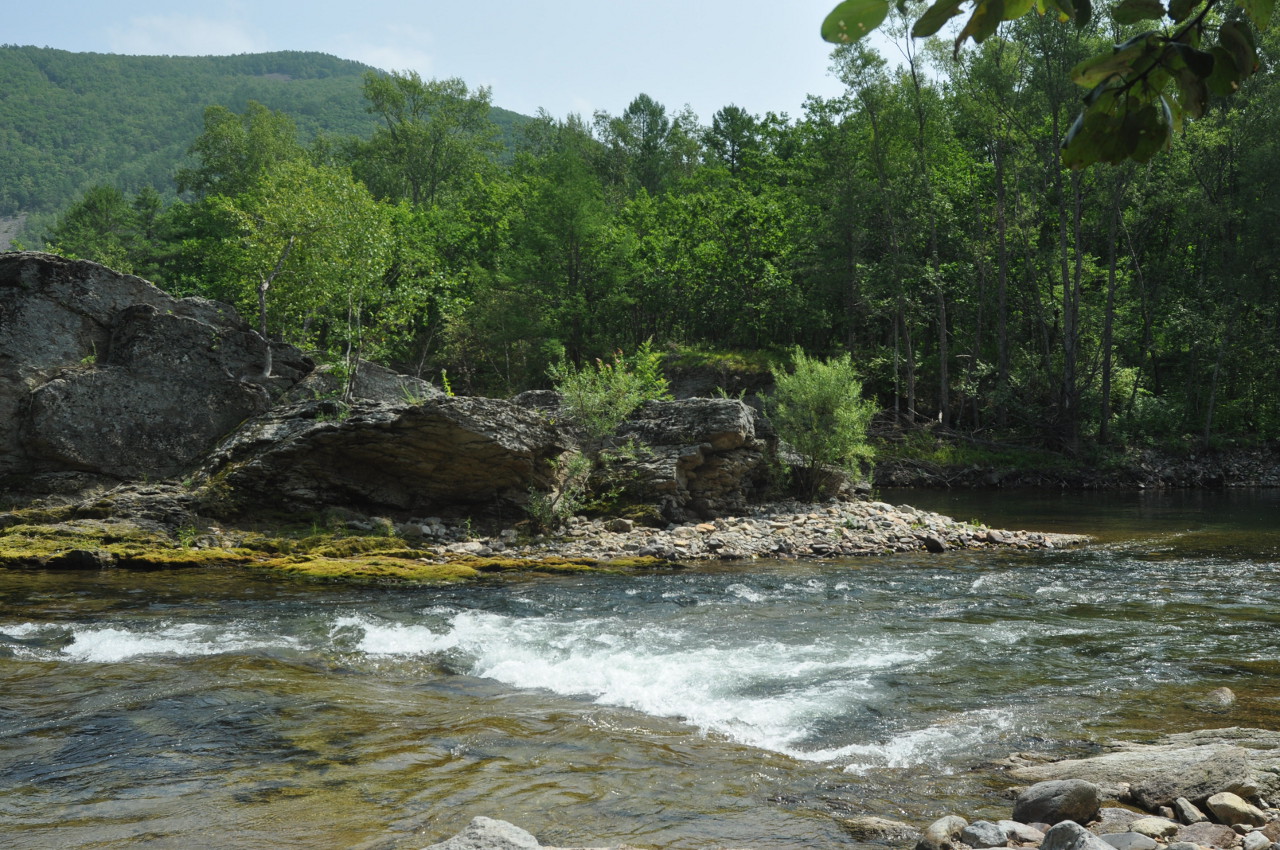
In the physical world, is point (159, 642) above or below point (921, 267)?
below

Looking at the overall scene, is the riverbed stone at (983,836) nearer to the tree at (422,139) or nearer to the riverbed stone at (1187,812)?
the riverbed stone at (1187,812)

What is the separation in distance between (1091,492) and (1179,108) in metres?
29.5

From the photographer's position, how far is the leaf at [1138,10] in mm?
1766

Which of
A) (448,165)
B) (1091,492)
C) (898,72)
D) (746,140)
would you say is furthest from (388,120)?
(1091,492)

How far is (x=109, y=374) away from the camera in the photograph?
52.1ft

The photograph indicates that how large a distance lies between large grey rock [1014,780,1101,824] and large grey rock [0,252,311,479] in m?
15.7

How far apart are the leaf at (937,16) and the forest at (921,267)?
21456mm

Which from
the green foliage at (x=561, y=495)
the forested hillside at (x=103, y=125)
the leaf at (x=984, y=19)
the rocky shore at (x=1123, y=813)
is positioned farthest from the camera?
the forested hillside at (x=103, y=125)

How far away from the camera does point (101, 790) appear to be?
486cm

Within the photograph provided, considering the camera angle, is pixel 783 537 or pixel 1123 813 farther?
pixel 783 537

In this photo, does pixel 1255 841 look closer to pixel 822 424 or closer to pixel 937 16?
pixel 937 16

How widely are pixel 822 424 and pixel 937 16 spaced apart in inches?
702

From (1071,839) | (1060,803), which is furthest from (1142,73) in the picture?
(1060,803)

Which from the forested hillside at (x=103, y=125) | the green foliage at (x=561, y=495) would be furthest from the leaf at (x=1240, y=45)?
the forested hillside at (x=103, y=125)
